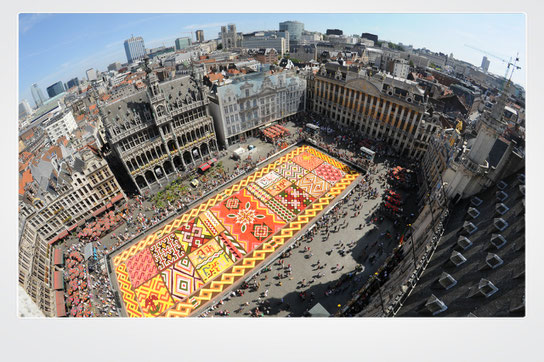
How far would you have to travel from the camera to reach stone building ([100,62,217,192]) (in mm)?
42719

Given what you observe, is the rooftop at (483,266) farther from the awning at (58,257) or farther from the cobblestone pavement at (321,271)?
the awning at (58,257)

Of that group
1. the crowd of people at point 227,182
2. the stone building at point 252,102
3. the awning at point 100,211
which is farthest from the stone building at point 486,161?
the awning at point 100,211

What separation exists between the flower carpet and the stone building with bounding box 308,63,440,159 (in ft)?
48.5

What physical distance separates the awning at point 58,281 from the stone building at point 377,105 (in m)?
62.0

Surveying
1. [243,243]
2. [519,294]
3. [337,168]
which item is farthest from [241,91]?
[519,294]

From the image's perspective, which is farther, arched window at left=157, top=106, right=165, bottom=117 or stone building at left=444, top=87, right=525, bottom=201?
arched window at left=157, top=106, right=165, bottom=117

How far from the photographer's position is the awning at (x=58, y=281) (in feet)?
105

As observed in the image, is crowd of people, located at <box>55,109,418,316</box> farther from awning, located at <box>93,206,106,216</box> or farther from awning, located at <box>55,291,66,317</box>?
awning, located at <box>55,291,66,317</box>

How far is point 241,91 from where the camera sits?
180 feet

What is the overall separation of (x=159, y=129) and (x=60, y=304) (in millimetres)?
29661

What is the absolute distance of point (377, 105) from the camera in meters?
54.7

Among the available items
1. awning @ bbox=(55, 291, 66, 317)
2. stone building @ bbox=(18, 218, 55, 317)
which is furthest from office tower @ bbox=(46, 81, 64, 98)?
awning @ bbox=(55, 291, 66, 317)
